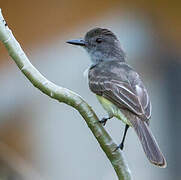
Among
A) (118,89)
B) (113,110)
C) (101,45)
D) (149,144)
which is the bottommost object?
(149,144)

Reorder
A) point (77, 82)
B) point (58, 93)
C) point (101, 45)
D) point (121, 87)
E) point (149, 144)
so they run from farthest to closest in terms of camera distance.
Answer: point (77, 82) < point (101, 45) < point (121, 87) < point (149, 144) < point (58, 93)

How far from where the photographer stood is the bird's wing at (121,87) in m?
3.21

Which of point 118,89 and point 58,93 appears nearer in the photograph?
point 58,93

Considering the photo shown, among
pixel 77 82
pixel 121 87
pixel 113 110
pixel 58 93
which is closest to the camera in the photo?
pixel 58 93

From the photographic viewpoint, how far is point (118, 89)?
3.37 m

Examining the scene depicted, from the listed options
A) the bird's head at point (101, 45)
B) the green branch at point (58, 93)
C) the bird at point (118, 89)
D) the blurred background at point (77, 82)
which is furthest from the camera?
Result: the blurred background at point (77, 82)

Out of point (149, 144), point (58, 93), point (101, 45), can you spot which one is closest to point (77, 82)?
point (101, 45)

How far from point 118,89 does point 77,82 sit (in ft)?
10.2

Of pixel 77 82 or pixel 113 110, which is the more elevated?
pixel 77 82

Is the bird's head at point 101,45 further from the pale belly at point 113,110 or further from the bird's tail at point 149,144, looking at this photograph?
the bird's tail at point 149,144

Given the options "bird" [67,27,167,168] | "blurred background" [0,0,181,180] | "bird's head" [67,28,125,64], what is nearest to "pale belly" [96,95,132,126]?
"bird" [67,27,167,168]

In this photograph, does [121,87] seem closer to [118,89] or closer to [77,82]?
[118,89]

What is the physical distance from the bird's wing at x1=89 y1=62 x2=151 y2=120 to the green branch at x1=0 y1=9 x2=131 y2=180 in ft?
2.57

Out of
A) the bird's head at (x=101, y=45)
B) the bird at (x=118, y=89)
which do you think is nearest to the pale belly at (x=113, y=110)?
the bird at (x=118, y=89)
